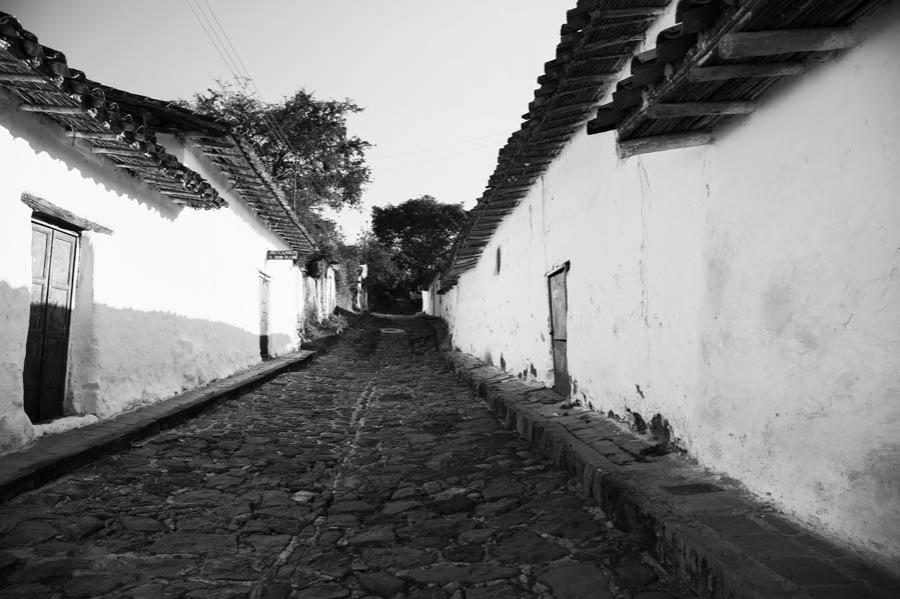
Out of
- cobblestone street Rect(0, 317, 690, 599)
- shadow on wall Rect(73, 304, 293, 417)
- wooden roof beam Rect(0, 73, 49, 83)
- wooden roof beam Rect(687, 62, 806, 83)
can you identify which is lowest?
cobblestone street Rect(0, 317, 690, 599)

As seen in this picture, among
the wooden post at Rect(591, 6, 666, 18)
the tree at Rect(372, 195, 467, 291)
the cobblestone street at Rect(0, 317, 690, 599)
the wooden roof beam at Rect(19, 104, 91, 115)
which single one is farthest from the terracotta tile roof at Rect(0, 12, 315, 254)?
the tree at Rect(372, 195, 467, 291)

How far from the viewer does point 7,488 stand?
3600mm

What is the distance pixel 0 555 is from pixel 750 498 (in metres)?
3.76

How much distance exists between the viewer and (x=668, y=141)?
333cm

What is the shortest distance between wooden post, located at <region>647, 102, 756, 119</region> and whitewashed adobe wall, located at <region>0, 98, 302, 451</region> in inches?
184

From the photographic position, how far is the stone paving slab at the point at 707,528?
2105mm

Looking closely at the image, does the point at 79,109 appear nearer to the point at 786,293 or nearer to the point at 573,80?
the point at 573,80

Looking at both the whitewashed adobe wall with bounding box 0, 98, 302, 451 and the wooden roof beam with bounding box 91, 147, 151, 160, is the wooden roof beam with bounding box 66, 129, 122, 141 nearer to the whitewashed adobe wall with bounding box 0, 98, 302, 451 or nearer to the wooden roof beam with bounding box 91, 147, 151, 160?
the whitewashed adobe wall with bounding box 0, 98, 302, 451

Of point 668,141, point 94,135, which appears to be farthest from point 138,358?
point 668,141

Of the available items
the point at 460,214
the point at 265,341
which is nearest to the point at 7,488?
the point at 265,341

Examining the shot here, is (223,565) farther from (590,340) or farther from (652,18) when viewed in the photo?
(652,18)

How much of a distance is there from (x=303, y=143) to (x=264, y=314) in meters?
12.2

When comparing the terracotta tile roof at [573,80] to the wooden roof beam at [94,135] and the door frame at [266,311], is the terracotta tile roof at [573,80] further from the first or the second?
the door frame at [266,311]

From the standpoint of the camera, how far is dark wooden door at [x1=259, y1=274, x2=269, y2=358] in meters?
12.9
